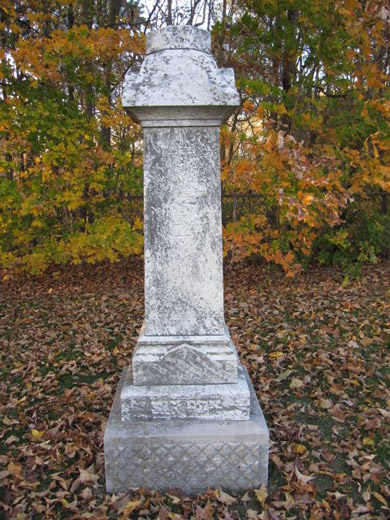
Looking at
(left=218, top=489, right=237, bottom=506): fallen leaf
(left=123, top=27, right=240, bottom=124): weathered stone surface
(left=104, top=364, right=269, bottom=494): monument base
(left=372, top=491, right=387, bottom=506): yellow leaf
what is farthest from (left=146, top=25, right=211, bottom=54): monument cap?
(left=372, top=491, right=387, bottom=506): yellow leaf

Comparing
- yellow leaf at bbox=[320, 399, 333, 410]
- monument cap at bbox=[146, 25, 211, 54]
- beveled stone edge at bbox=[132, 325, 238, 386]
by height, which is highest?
monument cap at bbox=[146, 25, 211, 54]

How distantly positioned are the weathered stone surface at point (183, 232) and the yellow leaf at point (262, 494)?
0.99 metres

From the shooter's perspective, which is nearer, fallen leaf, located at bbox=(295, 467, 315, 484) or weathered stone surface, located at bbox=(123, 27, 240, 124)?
weathered stone surface, located at bbox=(123, 27, 240, 124)

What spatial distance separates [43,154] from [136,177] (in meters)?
1.47

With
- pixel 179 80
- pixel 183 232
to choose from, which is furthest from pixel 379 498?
pixel 179 80

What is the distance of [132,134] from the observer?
8.25 meters

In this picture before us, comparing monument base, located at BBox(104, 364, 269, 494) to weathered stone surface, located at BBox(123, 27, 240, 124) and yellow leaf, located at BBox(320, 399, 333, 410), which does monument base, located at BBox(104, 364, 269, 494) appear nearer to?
yellow leaf, located at BBox(320, 399, 333, 410)

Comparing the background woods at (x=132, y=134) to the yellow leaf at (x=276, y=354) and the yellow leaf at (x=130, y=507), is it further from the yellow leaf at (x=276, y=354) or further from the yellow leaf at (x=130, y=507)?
the yellow leaf at (x=130, y=507)

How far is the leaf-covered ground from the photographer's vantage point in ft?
8.60

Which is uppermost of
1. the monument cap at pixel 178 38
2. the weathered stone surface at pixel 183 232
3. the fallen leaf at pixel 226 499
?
the monument cap at pixel 178 38

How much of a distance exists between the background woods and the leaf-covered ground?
1.10 metres

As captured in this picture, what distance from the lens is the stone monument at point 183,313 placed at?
2.56 metres

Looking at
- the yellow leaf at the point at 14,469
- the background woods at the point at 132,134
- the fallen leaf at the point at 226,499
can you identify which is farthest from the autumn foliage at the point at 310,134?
the yellow leaf at the point at 14,469

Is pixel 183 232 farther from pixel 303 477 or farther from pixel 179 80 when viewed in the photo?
pixel 303 477
